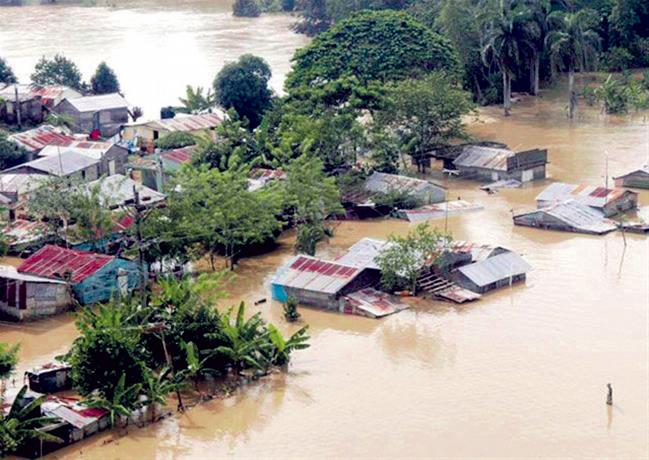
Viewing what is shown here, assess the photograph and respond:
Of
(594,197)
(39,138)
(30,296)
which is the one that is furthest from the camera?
(39,138)

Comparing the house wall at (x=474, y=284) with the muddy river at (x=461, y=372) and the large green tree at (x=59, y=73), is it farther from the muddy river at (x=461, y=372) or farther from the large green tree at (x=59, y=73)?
the large green tree at (x=59, y=73)

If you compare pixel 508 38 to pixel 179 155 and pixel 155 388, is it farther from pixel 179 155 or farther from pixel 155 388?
pixel 155 388

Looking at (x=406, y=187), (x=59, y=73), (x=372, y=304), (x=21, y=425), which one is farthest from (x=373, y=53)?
(x=21, y=425)

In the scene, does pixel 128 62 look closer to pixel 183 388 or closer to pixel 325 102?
pixel 325 102

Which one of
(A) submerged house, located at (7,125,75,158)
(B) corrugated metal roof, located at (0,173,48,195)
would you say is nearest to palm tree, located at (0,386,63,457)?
(B) corrugated metal roof, located at (0,173,48,195)

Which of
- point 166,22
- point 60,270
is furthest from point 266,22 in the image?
point 60,270
